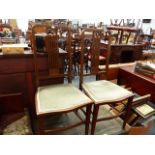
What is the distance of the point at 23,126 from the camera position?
151 cm

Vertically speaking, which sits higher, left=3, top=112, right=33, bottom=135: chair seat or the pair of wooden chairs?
the pair of wooden chairs

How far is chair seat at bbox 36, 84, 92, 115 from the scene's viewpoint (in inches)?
45.3

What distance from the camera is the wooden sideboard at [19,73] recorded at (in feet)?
4.63

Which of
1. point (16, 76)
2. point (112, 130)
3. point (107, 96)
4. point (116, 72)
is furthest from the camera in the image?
point (116, 72)

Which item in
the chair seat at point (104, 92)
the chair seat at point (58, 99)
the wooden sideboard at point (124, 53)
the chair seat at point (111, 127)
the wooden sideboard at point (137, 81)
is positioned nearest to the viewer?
the chair seat at point (58, 99)

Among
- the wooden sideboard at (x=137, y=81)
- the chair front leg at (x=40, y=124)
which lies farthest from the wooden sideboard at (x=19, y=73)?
the wooden sideboard at (x=137, y=81)

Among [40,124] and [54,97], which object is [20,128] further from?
[54,97]

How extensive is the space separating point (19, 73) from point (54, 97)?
0.49m

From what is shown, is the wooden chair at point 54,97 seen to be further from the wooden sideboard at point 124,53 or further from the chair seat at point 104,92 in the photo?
the wooden sideboard at point 124,53

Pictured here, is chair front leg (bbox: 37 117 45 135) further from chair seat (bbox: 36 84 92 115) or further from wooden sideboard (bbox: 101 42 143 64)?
wooden sideboard (bbox: 101 42 143 64)

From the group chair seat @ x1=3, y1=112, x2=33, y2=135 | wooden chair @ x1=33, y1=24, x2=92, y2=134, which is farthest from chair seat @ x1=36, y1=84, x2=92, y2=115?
chair seat @ x1=3, y1=112, x2=33, y2=135
